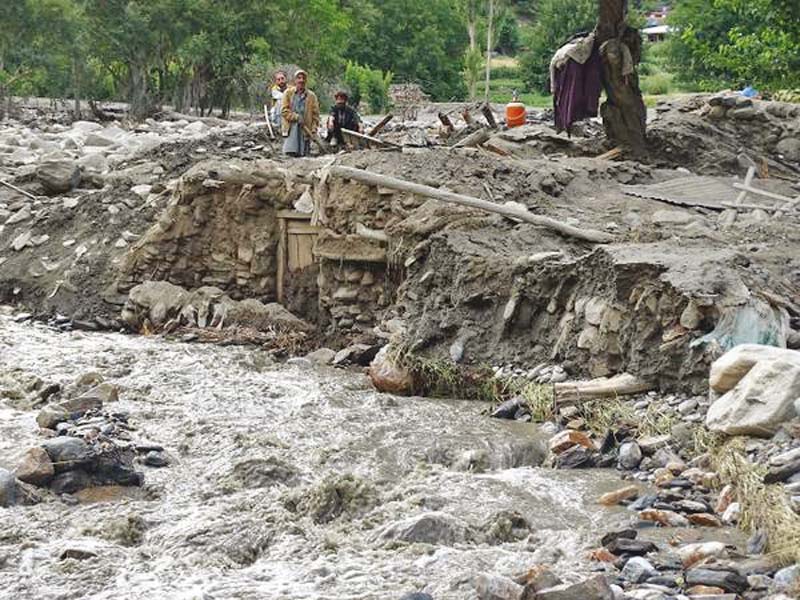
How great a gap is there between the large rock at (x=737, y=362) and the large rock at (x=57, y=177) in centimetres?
1142

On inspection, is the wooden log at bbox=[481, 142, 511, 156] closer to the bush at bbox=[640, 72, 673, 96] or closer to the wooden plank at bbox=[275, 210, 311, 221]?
the wooden plank at bbox=[275, 210, 311, 221]

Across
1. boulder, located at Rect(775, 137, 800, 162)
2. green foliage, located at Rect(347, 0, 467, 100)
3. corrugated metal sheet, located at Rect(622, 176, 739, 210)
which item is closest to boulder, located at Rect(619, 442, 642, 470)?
corrugated metal sheet, located at Rect(622, 176, 739, 210)

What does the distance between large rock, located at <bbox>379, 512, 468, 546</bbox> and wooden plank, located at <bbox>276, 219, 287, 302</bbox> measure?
676 centimetres

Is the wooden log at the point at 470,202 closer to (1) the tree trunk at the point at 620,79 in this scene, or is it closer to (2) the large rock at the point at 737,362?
(2) the large rock at the point at 737,362

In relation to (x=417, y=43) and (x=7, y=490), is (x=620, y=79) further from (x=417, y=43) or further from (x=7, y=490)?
(x=417, y=43)

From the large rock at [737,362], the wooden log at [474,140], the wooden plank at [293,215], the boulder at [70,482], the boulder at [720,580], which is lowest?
the boulder at [70,482]

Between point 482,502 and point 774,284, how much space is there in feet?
10.8

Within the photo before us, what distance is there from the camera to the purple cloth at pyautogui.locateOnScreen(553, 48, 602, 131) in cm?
1488

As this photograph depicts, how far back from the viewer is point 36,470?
7.41 m

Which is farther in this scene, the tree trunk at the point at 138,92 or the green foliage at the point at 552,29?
the green foliage at the point at 552,29

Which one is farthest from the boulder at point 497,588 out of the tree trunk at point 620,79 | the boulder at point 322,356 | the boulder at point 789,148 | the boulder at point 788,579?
the boulder at point 789,148

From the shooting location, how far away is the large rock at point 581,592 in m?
5.27

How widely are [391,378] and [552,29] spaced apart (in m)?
37.4

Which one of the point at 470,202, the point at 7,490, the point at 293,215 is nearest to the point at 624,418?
the point at 470,202
